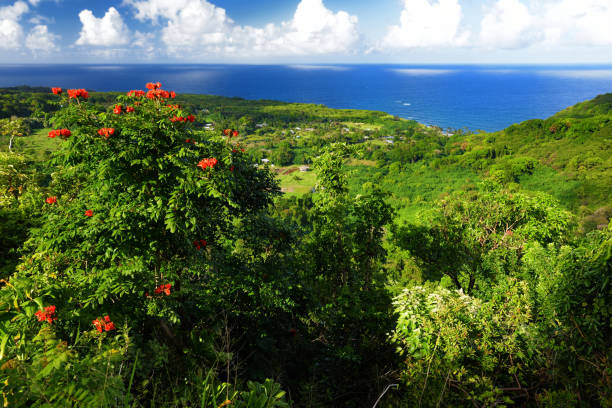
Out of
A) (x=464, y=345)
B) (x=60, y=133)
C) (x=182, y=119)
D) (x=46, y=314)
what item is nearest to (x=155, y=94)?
(x=182, y=119)

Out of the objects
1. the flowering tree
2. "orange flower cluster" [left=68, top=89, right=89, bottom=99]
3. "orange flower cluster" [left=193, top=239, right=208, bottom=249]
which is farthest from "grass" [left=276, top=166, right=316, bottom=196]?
"orange flower cluster" [left=68, top=89, right=89, bottom=99]

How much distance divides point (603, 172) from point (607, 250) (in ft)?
337

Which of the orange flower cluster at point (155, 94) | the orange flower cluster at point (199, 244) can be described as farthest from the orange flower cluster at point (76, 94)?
the orange flower cluster at point (199, 244)

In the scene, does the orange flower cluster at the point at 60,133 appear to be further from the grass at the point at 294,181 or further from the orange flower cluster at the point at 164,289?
the grass at the point at 294,181

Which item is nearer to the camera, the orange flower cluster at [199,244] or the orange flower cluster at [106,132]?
the orange flower cluster at [106,132]

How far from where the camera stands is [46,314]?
3400mm

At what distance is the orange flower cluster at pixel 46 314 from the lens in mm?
3361

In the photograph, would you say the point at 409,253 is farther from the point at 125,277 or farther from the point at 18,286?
the point at 18,286

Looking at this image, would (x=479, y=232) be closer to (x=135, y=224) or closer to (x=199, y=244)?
(x=199, y=244)

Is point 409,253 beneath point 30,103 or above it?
beneath

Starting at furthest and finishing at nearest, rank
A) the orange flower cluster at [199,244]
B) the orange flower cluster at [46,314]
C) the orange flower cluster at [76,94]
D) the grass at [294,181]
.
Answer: the grass at [294,181] < the orange flower cluster at [199,244] < the orange flower cluster at [76,94] < the orange flower cluster at [46,314]

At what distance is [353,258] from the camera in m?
9.15

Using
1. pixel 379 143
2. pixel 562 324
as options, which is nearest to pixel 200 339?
pixel 562 324

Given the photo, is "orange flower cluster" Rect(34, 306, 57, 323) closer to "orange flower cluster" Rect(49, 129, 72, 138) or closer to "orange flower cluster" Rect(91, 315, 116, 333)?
"orange flower cluster" Rect(91, 315, 116, 333)
